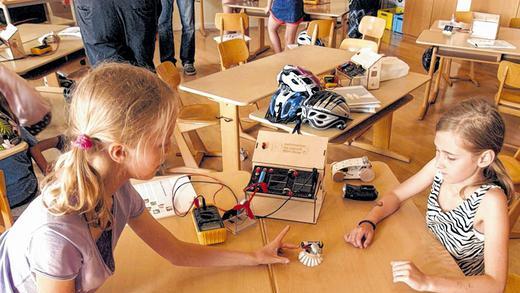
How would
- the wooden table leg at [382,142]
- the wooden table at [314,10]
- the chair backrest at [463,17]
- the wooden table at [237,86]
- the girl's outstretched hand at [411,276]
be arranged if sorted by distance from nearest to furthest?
1. the girl's outstretched hand at [411,276]
2. the wooden table at [237,86]
3. the wooden table leg at [382,142]
4. the chair backrest at [463,17]
5. the wooden table at [314,10]

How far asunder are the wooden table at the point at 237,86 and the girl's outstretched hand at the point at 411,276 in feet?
4.49

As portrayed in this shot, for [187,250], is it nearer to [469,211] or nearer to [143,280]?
[143,280]

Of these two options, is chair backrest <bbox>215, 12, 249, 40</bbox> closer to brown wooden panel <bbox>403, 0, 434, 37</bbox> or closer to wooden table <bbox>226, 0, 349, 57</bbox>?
wooden table <bbox>226, 0, 349, 57</bbox>

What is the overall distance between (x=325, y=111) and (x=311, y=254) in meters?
0.99

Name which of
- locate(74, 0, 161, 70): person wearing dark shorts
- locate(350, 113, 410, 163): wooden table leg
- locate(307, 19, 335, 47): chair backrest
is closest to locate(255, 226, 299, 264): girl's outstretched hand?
locate(74, 0, 161, 70): person wearing dark shorts

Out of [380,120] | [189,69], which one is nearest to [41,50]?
→ [189,69]

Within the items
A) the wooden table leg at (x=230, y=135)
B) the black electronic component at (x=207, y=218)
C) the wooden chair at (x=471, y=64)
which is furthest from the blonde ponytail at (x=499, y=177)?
the wooden chair at (x=471, y=64)

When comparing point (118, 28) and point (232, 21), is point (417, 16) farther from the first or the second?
point (118, 28)

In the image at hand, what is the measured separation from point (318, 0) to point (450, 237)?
14.6 ft

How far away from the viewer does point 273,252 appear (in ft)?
3.73

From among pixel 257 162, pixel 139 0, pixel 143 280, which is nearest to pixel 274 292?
pixel 143 280

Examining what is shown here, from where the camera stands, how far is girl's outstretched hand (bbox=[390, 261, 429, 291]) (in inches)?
40.3

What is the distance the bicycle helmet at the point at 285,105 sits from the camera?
212 cm

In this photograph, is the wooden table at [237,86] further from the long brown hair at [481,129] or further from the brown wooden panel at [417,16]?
the brown wooden panel at [417,16]
